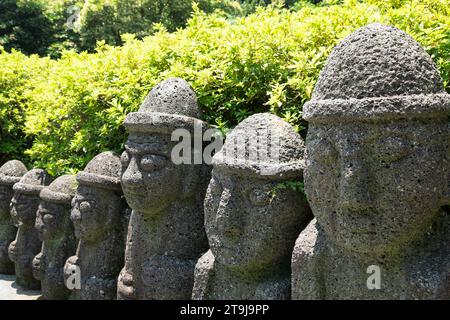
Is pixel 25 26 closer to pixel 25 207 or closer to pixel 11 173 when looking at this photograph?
pixel 11 173

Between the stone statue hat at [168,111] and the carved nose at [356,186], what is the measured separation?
52.8 inches

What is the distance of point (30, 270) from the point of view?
4.88 meters

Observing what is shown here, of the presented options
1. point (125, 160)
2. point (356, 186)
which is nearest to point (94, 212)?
point (125, 160)

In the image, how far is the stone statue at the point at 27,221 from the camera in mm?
4855

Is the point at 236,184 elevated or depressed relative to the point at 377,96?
depressed

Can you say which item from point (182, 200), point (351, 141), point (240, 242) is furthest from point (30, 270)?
point (351, 141)

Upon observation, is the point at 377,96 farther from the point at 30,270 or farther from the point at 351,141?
the point at 30,270

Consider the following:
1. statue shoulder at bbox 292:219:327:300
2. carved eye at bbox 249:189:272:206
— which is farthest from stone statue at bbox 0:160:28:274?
statue shoulder at bbox 292:219:327:300

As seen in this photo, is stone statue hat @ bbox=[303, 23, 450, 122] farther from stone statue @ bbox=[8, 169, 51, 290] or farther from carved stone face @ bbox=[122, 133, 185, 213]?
stone statue @ bbox=[8, 169, 51, 290]

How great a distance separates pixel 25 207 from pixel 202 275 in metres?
2.55

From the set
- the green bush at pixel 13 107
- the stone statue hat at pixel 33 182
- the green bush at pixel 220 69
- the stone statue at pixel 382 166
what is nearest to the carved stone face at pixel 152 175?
the green bush at pixel 220 69

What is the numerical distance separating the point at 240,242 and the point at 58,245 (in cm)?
220

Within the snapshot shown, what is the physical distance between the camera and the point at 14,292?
4785 millimetres

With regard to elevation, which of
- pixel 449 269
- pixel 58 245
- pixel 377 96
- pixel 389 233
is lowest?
pixel 58 245
